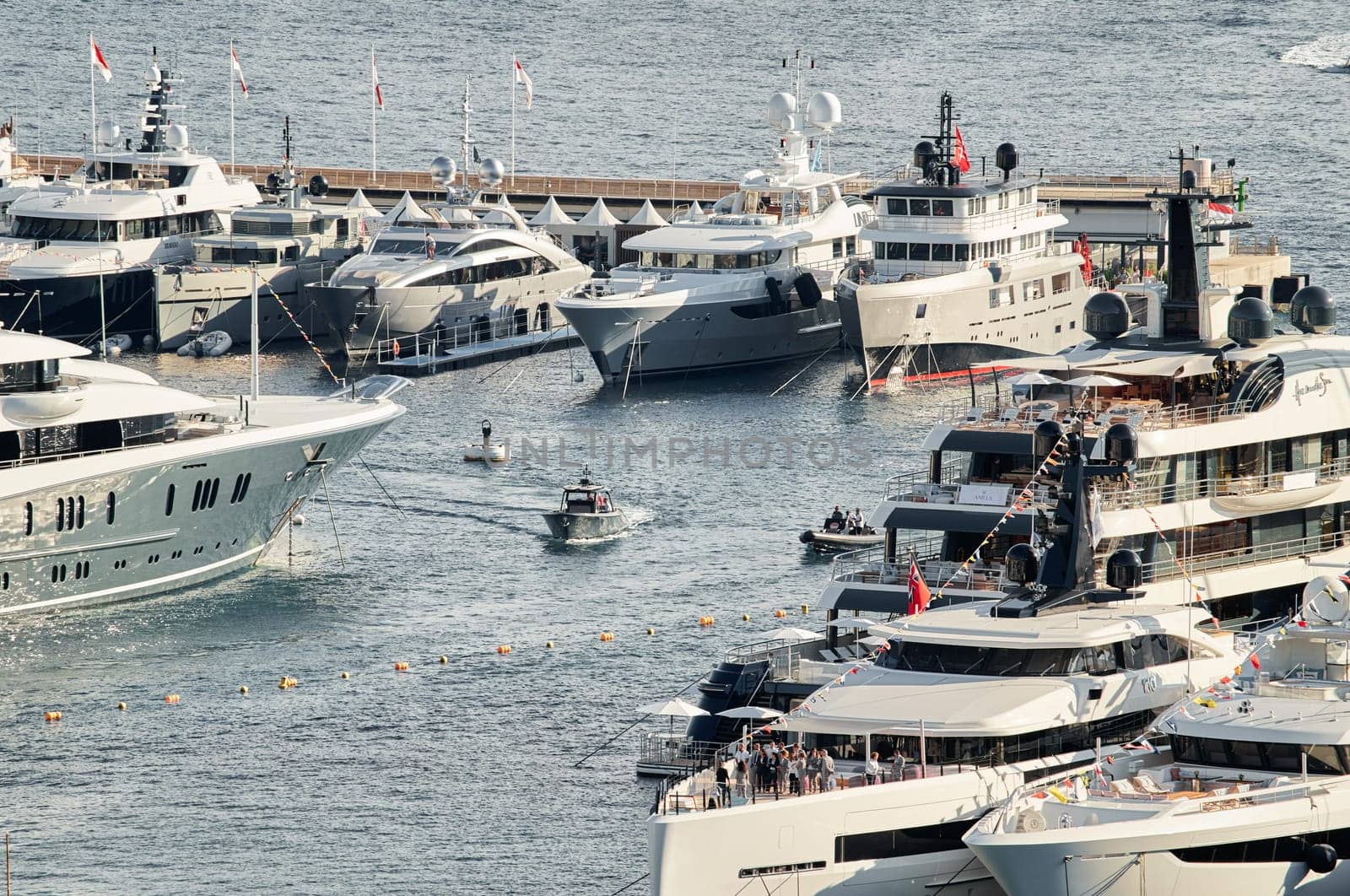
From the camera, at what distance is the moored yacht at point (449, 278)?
94312 mm

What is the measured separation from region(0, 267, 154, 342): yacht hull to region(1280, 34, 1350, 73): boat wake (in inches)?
3779

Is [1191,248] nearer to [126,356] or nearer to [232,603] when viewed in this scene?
[232,603]

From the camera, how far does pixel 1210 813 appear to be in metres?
37.1

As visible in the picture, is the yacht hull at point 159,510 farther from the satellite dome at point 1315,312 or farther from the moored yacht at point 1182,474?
the satellite dome at point 1315,312

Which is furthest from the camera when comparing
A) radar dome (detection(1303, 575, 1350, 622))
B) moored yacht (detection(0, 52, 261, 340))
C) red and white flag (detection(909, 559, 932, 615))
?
moored yacht (detection(0, 52, 261, 340))

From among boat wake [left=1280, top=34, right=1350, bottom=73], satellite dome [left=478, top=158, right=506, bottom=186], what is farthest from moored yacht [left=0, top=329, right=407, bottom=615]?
boat wake [left=1280, top=34, right=1350, bottom=73]

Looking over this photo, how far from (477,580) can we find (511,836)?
60.6 feet

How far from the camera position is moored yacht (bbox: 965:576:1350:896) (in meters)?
36.9

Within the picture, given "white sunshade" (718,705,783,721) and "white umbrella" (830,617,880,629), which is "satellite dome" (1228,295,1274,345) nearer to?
"white umbrella" (830,617,880,629)

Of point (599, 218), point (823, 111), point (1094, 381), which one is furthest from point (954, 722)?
point (599, 218)

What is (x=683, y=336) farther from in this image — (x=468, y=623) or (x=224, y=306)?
(x=468, y=623)

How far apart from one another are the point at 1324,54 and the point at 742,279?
299 feet

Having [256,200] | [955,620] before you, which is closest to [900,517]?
[955,620]

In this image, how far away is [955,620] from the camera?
43062mm
